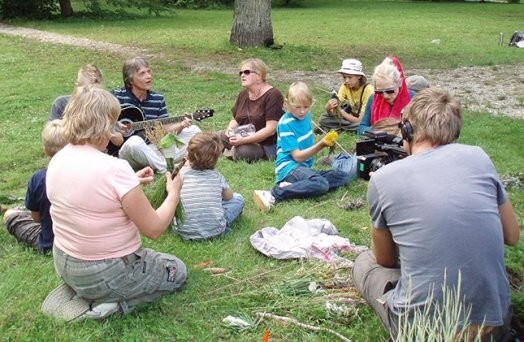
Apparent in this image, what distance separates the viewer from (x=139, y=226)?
3.29 m

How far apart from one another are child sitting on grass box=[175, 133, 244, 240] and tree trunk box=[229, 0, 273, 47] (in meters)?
10.5

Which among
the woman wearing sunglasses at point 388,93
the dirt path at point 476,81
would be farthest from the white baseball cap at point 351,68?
the dirt path at point 476,81

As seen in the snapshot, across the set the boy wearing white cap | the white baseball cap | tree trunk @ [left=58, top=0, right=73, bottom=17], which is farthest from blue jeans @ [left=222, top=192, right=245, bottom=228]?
tree trunk @ [left=58, top=0, right=73, bottom=17]

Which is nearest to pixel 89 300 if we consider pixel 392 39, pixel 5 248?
pixel 5 248

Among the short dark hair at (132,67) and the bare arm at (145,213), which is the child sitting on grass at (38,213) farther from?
the short dark hair at (132,67)

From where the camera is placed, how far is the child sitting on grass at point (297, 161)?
5.41 metres

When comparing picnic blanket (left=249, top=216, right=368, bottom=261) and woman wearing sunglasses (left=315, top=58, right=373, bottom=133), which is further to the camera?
woman wearing sunglasses (left=315, top=58, right=373, bottom=133)

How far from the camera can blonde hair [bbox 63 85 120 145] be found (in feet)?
10.5

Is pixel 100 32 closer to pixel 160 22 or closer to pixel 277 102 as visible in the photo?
pixel 160 22

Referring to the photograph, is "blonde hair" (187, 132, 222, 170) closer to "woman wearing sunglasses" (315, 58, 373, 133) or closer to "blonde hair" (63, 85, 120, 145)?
"blonde hair" (63, 85, 120, 145)

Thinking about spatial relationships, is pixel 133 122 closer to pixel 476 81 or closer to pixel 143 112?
pixel 143 112

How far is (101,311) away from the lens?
3.41 m

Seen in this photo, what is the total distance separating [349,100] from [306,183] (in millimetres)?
2372

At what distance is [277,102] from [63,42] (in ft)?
39.3
